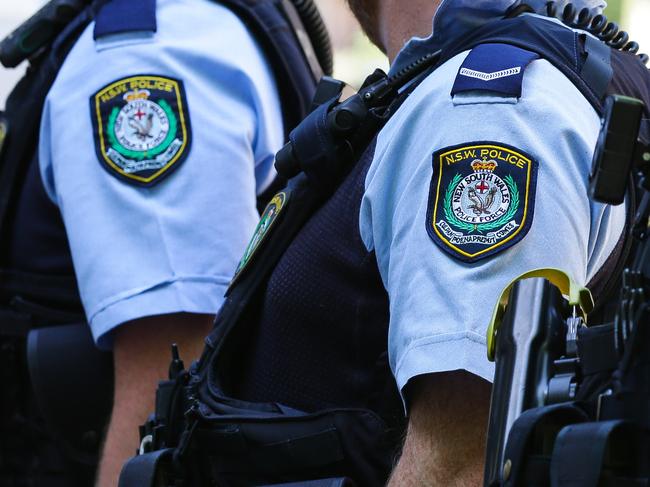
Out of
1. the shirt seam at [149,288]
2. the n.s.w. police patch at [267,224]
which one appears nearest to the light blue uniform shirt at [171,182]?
the shirt seam at [149,288]

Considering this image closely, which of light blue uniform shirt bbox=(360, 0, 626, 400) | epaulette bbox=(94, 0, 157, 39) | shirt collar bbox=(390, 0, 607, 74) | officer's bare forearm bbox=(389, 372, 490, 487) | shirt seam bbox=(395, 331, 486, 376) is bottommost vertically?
officer's bare forearm bbox=(389, 372, 490, 487)

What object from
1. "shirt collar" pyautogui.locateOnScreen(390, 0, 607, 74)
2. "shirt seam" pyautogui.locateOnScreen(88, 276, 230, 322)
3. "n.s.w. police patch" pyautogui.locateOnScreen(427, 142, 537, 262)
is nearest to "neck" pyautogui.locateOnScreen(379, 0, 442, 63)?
"shirt collar" pyautogui.locateOnScreen(390, 0, 607, 74)

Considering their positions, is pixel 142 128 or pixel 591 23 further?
pixel 142 128

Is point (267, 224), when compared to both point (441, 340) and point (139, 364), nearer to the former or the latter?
point (441, 340)

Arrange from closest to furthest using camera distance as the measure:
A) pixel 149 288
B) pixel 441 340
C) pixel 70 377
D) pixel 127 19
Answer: pixel 441 340 < pixel 149 288 < pixel 127 19 < pixel 70 377

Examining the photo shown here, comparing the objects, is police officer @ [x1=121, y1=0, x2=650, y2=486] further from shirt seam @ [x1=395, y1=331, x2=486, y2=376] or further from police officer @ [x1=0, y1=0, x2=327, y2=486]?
police officer @ [x1=0, y1=0, x2=327, y2=486]

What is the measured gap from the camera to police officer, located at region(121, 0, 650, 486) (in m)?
1.29

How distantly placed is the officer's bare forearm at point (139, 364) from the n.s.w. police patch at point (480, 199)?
0.79 meters

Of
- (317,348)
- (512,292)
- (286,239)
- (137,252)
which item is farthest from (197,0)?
(512,292)

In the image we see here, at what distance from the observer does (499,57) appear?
137cm

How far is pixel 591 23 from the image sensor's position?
160 centimetres

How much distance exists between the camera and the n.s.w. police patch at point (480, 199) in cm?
128

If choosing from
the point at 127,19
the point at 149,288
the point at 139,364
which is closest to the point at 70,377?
the point at 139,364

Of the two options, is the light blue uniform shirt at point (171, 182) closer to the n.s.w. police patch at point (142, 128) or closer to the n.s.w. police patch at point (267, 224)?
the n.s.w. police patch at point (142, 128)
